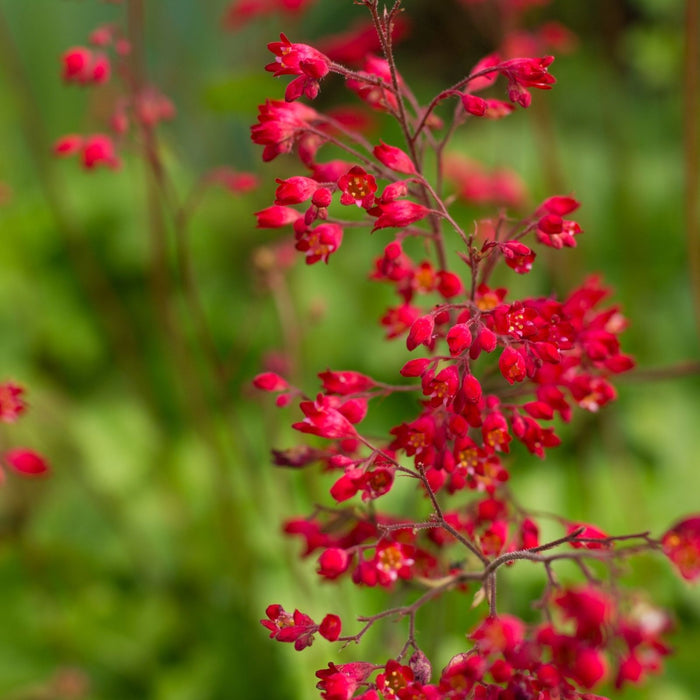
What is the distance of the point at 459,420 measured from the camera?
708 mm

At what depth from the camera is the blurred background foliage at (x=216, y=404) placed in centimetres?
165

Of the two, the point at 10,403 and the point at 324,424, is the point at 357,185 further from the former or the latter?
the point at 10,403

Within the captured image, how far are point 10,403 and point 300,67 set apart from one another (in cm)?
52

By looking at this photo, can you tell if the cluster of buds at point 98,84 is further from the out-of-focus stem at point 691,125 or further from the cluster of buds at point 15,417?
the out-of-focus stem at point 691,125

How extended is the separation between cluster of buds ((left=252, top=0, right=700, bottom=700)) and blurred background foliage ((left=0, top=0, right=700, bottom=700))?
39 cm

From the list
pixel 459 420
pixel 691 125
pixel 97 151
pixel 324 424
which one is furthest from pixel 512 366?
pixel 691 125

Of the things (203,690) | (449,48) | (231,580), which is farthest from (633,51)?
(203,690)

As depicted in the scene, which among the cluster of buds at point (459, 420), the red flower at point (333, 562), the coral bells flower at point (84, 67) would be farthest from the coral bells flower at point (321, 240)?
the coral bells flower at point (84, 67)

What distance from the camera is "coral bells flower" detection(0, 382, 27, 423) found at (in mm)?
949

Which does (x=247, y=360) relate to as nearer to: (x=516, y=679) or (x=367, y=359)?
(x=367, y=359)

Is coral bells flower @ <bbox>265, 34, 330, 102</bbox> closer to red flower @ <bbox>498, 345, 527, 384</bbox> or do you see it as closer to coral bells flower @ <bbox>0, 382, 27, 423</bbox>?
red flower @ <bbox>498, 345, 527, 384</bbox>

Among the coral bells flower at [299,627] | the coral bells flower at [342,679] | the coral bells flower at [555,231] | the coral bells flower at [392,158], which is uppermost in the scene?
the coral bells flower at [392,158]

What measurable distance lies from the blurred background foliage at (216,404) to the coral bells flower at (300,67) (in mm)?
577

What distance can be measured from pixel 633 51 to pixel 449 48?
973 mm
